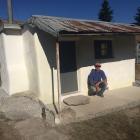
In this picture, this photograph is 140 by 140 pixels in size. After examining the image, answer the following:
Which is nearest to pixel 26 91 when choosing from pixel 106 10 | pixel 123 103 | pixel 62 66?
pixel 62 66

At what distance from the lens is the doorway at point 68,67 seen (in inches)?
326

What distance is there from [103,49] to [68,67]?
1997mm

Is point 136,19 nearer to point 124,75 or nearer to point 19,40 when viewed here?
A: point 124,75

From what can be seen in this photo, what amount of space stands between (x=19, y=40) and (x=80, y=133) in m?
4.48

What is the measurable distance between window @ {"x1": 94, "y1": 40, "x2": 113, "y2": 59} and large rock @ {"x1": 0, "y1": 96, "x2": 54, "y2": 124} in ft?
11.1

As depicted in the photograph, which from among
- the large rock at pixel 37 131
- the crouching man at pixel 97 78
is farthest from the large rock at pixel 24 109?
the crouching man at pixel 97 78

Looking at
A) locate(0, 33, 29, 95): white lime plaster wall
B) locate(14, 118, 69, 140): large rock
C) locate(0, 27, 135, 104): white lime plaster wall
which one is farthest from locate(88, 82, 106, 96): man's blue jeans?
locate(14, 118, 69, 140): large rock

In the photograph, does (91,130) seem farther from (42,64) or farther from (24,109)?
(42,64)

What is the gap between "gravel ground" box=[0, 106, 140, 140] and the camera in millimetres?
5555

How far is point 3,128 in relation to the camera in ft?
20.8

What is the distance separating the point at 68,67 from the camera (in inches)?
330

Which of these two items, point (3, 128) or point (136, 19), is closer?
point (3, 128)

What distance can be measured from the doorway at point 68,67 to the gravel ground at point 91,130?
213cm

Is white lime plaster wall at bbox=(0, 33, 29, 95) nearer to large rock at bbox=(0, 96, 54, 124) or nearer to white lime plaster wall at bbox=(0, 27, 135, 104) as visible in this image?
white lime plaster wall at bbox=(0, 27, 135, 104)
